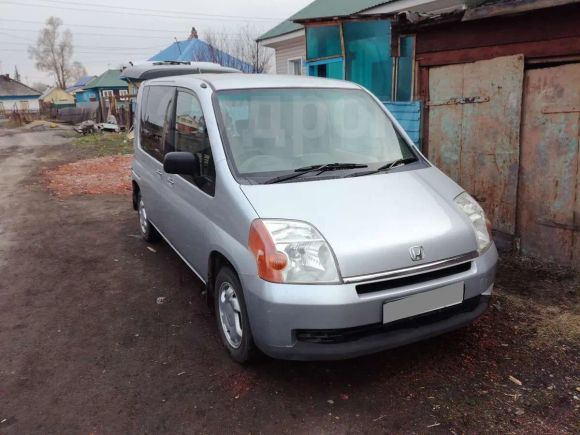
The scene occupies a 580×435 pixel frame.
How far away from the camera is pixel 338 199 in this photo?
300 centimetres

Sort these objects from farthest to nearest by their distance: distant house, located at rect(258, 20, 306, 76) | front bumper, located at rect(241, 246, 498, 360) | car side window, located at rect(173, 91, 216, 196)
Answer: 1. distant house, located at rect(258, 20, 306, 76)
2. car side window, located at rect(173, 91, 216, 196)
3. front bumper, located at rect(241, 246, 498, 360)

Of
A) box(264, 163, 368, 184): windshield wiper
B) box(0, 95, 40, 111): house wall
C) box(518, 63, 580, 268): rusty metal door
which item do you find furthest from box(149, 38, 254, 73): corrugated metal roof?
box(0, 95, 40, 111): house wall

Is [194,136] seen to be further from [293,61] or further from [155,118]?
[293,61]

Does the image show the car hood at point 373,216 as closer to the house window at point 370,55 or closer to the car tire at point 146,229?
the car tire at point 146,229

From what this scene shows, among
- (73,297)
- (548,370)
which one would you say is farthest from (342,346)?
(73,297)

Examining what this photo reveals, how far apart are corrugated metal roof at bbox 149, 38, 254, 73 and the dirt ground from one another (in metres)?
17.6

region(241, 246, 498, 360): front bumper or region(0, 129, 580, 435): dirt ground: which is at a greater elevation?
region(241, 246, 498, 360): front bumper

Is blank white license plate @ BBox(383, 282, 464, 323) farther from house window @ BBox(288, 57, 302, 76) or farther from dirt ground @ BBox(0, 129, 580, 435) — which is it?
house window @ BBox(288, 57, 302, 76)

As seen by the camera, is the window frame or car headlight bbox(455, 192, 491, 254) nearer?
car headlight bbox(455, 192, 491, 254)

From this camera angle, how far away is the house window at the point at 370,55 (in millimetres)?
7758

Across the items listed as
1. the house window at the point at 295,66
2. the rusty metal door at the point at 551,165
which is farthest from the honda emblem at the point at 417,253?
the house window at the point at 295,66

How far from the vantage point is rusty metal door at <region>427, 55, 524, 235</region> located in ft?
16.3

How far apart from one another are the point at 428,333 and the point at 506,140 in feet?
9.92

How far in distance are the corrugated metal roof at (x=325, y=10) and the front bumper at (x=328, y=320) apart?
25.7ft
